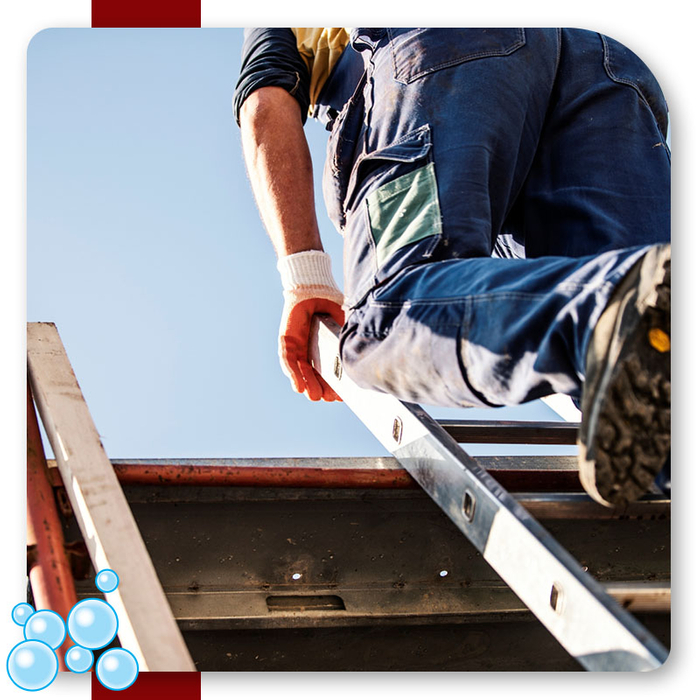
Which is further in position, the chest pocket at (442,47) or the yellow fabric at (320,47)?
the yellow fabric at (320,47)

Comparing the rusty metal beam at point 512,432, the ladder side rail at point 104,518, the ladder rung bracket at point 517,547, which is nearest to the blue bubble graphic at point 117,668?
→ the ladder side rail at point 104,518

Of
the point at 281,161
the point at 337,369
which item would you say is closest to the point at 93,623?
the point at 337,369

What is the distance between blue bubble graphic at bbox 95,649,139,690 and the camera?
89 centimetres

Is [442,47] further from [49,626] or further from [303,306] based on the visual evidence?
[49,626]

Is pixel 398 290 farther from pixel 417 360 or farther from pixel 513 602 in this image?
pixel 513 602

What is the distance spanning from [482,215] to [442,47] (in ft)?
0.86

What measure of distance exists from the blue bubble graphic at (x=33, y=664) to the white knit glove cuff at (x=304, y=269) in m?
0.70

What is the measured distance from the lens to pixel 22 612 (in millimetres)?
1039

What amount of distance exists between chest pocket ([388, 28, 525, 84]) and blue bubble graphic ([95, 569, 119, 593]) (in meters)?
0.76

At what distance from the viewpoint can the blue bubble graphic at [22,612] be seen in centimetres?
103

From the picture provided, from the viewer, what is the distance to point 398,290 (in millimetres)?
1017

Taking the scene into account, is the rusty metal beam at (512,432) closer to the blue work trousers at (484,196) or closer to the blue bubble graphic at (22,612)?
the blue work trousers at (484,196)

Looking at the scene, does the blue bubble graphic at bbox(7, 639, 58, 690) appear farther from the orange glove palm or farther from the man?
the orange glove palm

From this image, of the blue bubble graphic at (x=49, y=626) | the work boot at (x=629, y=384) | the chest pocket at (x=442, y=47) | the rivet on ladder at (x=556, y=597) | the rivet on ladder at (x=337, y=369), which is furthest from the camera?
the rivet on ladder at (x=337, y=369)
